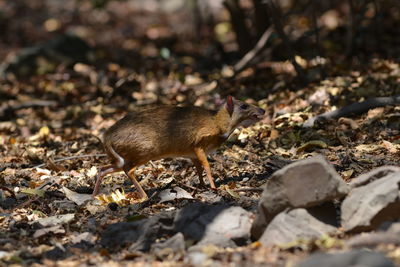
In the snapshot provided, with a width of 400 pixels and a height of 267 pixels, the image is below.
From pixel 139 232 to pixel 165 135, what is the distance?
1453 mm

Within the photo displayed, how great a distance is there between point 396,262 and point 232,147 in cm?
362

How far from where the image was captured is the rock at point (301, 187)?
4.18m

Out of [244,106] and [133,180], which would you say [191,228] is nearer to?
[133,180]

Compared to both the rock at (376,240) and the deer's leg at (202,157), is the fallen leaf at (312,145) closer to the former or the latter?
the deer's leg at (202,157)

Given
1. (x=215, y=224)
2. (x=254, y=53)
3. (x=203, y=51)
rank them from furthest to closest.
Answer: (x=203, y=51), (x=254, y=53), (x=215, y=224)

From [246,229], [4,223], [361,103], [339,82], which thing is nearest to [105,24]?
[339,82]

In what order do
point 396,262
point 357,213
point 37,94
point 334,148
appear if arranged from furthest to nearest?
1. point 37,94
2. point 334,148
3. point 357,213
4. point 396,262

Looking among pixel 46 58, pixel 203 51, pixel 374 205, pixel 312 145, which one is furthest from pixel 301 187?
pixel 46 58

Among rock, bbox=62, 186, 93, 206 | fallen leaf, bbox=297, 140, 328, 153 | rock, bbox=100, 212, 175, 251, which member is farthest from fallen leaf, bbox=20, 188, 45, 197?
fallen leaf, bbox=297, 140, 328, 153

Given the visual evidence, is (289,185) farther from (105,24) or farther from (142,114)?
(105,24)

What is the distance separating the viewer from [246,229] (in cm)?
443

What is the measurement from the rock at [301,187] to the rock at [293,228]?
0.24 ft

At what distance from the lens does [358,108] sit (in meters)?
7.30

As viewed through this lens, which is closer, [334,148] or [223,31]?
[334,148]
